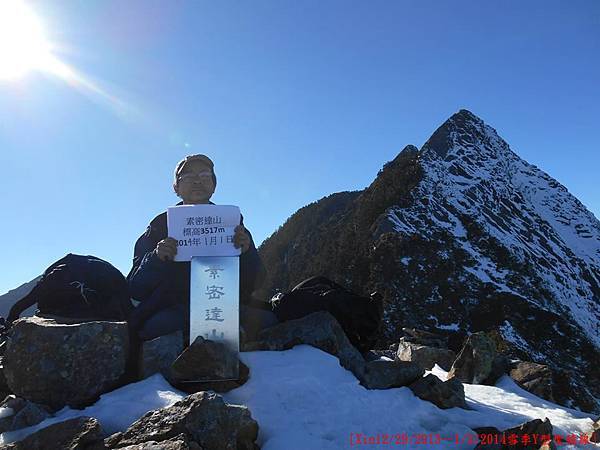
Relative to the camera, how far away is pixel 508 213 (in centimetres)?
6806

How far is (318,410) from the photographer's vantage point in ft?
13.5

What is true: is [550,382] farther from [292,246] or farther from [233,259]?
[292,246]

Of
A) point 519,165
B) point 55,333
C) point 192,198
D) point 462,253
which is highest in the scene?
point 519,165

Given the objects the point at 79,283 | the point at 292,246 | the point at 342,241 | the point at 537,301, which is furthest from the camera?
the point at 292,246

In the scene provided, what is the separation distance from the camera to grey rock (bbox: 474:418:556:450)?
372 cm

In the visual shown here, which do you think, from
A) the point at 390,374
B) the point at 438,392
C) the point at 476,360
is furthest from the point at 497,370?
the point at 390,374

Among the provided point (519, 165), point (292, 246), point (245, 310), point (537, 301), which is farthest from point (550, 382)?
point (519, 165)

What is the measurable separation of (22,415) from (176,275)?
210 cm

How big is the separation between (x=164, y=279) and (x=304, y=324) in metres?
1.77

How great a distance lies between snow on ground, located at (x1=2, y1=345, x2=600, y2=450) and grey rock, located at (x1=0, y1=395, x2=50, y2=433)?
0.08 metres

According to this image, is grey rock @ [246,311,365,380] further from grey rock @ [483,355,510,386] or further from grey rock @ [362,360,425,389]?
grey rock @ [483,355,510,386]

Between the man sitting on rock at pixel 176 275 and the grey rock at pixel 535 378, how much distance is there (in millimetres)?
4094

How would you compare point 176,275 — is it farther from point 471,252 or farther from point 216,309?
point 471,252

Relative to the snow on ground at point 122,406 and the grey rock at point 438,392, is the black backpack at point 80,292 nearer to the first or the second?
the snow on ground at point 122,406
